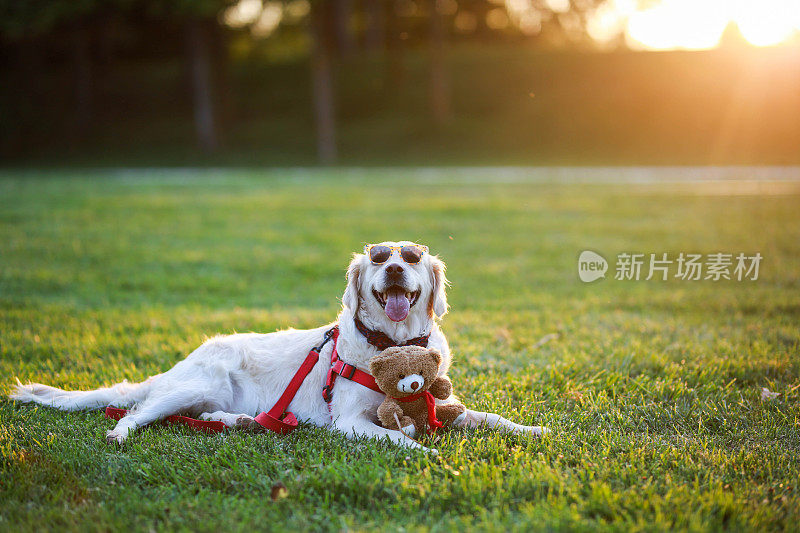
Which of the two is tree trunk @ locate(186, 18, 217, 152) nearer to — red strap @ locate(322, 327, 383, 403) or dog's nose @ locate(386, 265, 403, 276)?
red strap @ locate(322, 327, 383, 403)

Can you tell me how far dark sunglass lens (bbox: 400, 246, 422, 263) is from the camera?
3805 millimetres

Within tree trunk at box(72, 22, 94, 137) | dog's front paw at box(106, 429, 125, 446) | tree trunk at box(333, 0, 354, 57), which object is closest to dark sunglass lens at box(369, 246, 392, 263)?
dog's front paw at box(106, 429, 125, 446)

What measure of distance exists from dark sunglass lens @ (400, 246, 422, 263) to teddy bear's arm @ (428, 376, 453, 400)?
0.71 m

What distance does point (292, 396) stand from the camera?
4.16m

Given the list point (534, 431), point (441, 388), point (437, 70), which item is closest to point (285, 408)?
point (441, 388)

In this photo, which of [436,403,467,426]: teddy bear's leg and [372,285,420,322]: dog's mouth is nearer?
[372,285,420,322]: dog's mouth

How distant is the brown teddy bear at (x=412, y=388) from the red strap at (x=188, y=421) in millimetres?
1041

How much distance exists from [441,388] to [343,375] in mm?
599

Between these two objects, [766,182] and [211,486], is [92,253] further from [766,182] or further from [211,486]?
[766,182]

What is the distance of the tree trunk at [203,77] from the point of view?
30.2 m

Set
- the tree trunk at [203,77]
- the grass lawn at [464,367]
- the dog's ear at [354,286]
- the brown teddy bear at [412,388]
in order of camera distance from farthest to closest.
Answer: the tree trunk at [203,77] → the dog's ear at [354,286] → the brown teddy bear at [412,388] → the grass lawn at [464,367]

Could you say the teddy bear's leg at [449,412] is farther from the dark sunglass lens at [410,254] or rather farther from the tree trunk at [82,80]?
the tree trunk at [82,80]

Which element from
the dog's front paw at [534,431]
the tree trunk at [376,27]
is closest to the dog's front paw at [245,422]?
the dog's front paw at [534,431]

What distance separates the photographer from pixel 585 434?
12.8 feet
